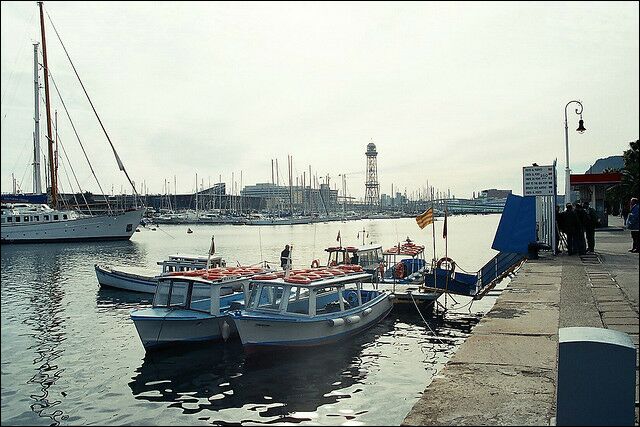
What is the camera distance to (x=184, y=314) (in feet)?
62.5

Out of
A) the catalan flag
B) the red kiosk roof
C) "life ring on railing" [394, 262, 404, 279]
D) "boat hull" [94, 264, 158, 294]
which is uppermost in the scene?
the red kiosk roof

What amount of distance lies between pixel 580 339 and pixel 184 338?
15233 mm

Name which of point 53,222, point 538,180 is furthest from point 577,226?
point 53,222

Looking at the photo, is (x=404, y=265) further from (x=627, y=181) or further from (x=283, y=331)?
(x=627, y=181)

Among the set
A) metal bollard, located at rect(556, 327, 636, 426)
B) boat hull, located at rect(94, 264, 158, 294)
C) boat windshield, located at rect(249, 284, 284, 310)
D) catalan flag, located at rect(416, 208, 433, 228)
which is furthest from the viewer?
boat hull, located at rect(94, 264, 158, 294)

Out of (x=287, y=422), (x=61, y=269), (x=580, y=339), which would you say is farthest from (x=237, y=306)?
(x=61, y=269)

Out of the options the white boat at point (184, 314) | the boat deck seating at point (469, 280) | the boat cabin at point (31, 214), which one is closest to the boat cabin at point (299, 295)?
the white boat at point (184, 314)

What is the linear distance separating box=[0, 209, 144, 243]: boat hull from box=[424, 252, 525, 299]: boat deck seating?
5742cm

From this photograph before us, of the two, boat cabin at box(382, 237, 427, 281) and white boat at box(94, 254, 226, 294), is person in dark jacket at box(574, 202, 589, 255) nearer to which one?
boat cabin at box(382, 237, 427, 281)

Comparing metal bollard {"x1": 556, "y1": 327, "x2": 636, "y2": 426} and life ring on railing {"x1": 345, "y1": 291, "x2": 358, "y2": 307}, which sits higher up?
metal bollard {"x1": 556, "y1": 327, "x2": 636, "y2": 426}

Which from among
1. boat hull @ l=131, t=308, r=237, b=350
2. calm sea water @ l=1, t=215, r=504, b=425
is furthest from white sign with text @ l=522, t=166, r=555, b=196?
boat hull @ l=131, t=308, r=237, b=350

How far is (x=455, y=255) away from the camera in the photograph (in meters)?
64.3

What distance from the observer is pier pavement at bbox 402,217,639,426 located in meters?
7.52

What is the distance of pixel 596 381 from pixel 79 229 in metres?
81.0
